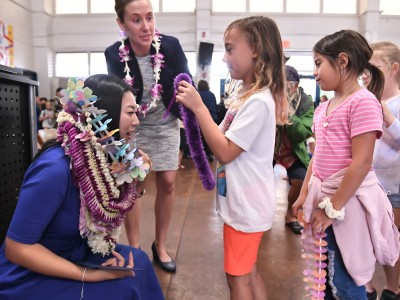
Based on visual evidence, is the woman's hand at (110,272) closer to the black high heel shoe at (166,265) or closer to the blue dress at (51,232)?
the blue dress at (51,232)

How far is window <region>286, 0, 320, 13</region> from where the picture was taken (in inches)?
403

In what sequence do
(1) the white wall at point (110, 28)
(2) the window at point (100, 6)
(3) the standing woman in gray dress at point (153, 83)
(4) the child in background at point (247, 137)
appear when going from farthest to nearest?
(2) the window at point (100, 6) → (1) the white wall at point (110, 28) → (3) the standing woman in gray dress at point (153, 83) → (4) the child in background at point (247, 137)

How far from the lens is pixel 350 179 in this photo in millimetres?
1175

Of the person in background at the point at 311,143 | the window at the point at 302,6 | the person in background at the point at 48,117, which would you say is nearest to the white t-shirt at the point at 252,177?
the person in background at the point at 311,143

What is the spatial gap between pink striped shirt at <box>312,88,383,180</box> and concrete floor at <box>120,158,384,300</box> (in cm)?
85

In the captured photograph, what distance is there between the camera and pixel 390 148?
1.62 metres

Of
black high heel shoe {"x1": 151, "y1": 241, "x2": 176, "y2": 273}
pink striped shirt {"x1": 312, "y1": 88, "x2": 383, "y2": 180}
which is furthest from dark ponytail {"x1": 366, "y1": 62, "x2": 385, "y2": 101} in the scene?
black high heel shoe {"x1": 151, "y1": 241, "x2": 176, "y2": 273}

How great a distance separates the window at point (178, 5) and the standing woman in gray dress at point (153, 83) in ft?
30.9

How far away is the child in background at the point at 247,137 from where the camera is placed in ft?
3.98

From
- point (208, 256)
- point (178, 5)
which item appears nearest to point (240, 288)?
point (208, 256)

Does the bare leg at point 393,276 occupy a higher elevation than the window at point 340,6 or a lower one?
lower

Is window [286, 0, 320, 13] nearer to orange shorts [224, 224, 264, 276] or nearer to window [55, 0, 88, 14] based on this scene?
window [55, 0, 88, 14]

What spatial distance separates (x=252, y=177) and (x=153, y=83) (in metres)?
0.87

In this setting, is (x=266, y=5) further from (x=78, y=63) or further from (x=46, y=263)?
(x=46, y=263)
